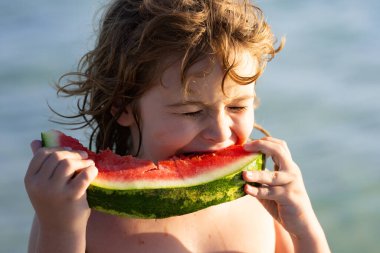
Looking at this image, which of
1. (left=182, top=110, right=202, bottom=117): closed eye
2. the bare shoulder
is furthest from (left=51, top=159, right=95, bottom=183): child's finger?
the bare shoulder

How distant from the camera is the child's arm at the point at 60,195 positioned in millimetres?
2959

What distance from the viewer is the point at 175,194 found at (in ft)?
9.98

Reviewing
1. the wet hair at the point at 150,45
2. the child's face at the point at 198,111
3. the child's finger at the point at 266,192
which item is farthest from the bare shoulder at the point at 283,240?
the wet hair at the point at 150,45

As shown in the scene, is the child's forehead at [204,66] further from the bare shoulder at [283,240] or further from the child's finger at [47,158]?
the bare shoulder at [283,240]

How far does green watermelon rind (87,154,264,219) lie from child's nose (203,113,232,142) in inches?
10.7

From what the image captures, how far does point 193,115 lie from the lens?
3.36 meters

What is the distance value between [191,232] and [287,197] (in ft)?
1.44

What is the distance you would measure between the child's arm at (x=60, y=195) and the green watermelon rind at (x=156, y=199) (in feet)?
0.23

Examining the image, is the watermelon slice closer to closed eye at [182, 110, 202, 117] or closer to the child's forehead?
closed eye at [182, 110, 202, 117]

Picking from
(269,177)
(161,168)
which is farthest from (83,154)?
(269,177)

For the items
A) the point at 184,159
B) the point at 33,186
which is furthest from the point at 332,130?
the point at 33,186

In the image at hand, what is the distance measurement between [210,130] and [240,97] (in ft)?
0.66

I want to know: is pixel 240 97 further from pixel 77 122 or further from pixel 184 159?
pixel 77 122

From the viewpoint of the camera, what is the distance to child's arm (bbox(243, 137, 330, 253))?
3.29m
